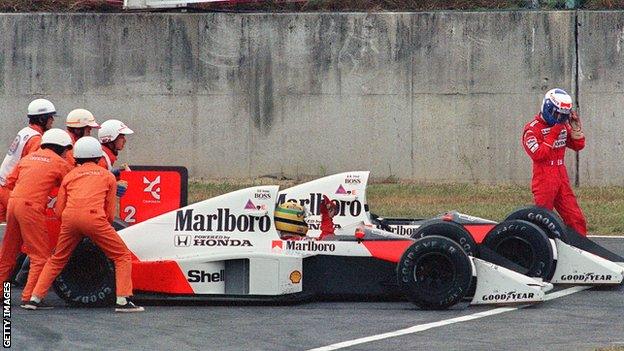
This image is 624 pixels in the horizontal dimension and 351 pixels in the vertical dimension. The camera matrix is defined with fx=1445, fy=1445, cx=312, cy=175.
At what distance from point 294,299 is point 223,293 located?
2.02 feet

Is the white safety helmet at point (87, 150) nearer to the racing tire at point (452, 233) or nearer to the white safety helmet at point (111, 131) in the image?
the white safety helmet at point (111, 131)

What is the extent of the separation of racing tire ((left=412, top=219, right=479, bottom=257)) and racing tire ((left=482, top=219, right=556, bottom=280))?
35 centimetres

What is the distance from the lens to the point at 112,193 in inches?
484

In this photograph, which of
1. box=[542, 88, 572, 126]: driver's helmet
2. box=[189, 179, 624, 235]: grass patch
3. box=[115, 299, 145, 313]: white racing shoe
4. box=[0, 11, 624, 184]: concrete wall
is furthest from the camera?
box=[0, 11, 624, 184]: concrete wall

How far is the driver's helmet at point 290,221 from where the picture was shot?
12.8 meters

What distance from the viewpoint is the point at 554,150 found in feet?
48.4

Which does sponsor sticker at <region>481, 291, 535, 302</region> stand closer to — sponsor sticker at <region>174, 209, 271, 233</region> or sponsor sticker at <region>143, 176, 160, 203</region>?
sponsor sticker at <region>174, 209, 271, 233</region>

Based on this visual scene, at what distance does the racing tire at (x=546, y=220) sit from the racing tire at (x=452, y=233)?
2.61ft

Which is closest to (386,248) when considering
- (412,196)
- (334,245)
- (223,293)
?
(334,245)

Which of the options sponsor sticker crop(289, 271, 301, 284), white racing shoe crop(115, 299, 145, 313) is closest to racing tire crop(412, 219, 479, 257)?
sponsor sticker crop(289, 271, 301, 284)

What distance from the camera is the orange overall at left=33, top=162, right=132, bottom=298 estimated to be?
39.5ft

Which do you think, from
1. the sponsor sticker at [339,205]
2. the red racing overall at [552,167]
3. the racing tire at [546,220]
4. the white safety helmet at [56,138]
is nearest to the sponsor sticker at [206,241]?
the white safety helmet at [56,138]

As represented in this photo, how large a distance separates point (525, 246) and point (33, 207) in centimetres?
440

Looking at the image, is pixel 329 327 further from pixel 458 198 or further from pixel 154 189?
pixel 458 198
